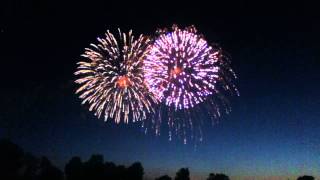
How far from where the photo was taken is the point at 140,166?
316 feet

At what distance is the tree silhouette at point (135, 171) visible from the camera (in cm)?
9488

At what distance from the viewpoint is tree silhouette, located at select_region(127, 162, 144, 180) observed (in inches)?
3735

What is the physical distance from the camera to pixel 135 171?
95.4 meters
